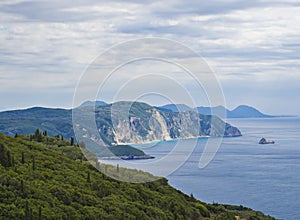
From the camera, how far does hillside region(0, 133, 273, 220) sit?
4169 centimetres

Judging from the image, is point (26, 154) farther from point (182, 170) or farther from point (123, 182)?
point (182, 170)

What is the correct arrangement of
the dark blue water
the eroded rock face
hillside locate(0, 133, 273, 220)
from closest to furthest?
hillside locate(0, 133, 273, 220) → the eroded rock face → the dark blue water

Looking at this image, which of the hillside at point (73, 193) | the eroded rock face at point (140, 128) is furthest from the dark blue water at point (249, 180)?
the hillside at point (73, 193)

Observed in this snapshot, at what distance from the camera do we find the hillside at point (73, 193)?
41.7 metres

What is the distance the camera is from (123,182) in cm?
5706

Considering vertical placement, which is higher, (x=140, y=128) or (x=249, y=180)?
(x=140, y=128)

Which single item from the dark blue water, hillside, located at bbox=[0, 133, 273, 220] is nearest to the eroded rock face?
the dark blue water

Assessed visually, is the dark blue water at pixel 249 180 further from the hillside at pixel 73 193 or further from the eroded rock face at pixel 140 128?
the hillside at pixel 73 193

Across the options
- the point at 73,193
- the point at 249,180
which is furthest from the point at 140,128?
the point at 73,193

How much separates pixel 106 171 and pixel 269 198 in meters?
43.2

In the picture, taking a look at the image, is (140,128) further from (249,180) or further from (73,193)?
(73,193)

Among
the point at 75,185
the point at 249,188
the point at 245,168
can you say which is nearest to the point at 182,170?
the point at 245,168

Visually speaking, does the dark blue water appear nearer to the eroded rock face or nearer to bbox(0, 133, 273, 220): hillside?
the eroded rock face

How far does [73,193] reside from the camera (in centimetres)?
4734
